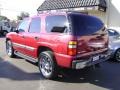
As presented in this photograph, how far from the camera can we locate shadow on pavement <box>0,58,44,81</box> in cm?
750

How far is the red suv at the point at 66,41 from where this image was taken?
21.4ft

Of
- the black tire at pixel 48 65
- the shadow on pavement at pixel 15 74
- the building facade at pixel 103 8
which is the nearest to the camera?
the black tire at pixel 48 65

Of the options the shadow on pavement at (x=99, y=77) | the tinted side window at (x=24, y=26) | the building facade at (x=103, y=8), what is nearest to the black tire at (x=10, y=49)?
the tinted side window at (x=24, y=26)

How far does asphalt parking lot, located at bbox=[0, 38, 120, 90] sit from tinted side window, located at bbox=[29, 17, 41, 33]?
1.39 m

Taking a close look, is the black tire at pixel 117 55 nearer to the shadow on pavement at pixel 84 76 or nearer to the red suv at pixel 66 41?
the shadow on pavement at pixel 84 76

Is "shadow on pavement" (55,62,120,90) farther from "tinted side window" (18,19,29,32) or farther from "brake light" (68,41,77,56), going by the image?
"tinted side window" (18,19,29,32)

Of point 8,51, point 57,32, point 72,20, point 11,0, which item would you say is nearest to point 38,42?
point 57,32

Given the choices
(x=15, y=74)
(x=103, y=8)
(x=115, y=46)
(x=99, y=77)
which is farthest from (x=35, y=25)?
(x=103, y=8)

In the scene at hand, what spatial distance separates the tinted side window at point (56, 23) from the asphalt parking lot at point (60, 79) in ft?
5.03

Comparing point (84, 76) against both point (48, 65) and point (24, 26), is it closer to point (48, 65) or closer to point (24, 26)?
point (48, 65)

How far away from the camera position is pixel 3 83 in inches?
273

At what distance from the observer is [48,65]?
7.37 metres

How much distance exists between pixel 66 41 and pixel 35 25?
6.89 ft

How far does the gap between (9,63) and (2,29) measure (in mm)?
16601
